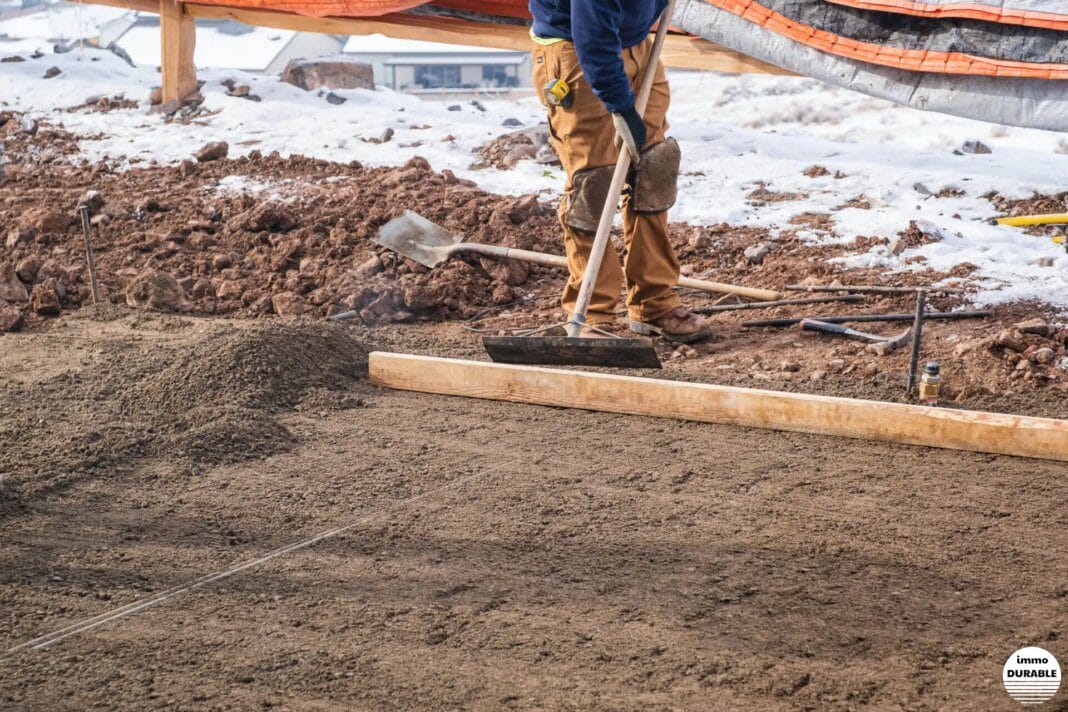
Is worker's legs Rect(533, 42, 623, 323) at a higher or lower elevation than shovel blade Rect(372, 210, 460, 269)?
higher

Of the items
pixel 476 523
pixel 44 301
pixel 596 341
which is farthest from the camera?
pixel 44 301

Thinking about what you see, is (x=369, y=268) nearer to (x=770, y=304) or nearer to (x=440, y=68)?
(x=770, y=304)

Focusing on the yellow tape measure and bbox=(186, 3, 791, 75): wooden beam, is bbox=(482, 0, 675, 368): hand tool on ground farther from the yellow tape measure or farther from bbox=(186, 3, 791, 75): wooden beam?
bbox=(186, 3, 791, 75): wooden beam

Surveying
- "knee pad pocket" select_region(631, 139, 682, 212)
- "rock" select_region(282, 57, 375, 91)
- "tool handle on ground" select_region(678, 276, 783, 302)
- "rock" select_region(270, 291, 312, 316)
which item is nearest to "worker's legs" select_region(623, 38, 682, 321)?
"knee pad pocket" select_region(631, 139, 682, 212)

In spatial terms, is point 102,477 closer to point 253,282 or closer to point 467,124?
point 253,282

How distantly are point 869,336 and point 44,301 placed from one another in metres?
4.05

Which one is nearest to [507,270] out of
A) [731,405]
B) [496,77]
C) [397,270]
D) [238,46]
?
[397,270]

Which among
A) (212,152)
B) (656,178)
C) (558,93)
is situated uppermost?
(558,93)

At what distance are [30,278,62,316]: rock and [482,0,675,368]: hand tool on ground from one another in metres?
2.71

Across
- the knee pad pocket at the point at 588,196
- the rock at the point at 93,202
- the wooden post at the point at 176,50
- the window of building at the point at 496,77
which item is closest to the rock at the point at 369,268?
the knee pad pocket at the point at 588,196

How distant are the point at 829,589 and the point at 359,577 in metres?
1.17

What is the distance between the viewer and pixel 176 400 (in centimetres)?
404

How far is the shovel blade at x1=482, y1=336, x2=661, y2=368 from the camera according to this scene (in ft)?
12.5

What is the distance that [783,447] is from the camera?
3.51 m
